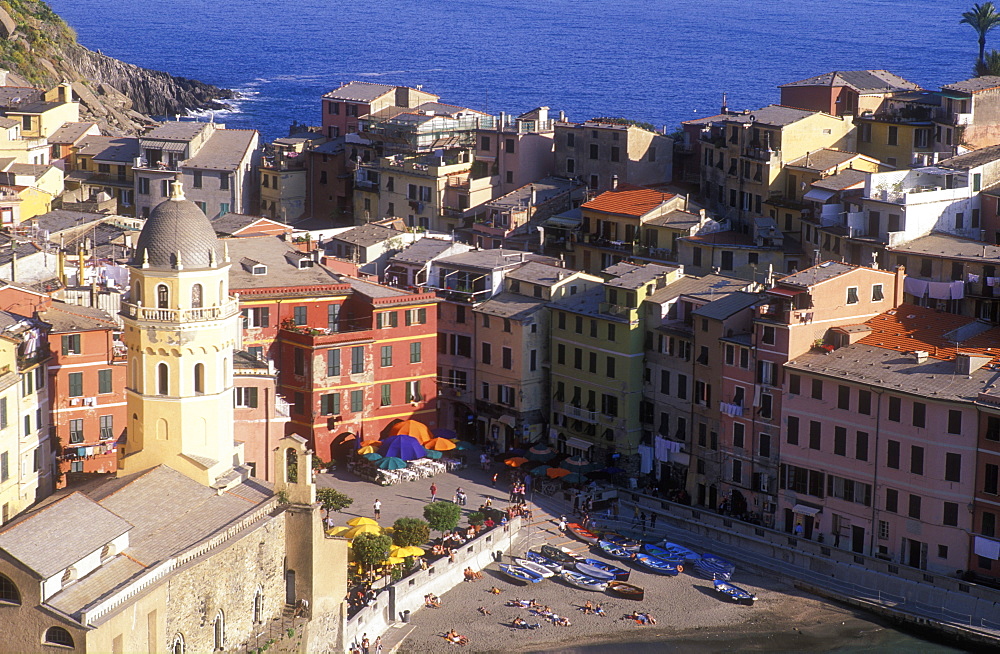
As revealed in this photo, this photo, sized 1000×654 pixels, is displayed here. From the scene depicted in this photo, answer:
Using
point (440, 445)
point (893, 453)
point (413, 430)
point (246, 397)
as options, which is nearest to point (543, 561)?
point (440, 445)

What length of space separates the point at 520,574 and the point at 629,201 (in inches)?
1318

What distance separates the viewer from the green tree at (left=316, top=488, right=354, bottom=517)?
246 ft

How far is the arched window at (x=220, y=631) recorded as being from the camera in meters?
56.7

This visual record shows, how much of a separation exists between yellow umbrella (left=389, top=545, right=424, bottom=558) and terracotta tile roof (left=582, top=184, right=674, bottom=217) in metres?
32.4

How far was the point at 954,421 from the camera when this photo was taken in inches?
2827

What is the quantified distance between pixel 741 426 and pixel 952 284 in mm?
12926

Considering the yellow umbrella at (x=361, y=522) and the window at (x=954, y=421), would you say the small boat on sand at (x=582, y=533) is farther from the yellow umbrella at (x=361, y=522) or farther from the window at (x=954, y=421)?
the window at (x=954, y=421)

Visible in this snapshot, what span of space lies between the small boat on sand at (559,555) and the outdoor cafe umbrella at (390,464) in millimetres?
9994

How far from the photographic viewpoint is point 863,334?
255ft

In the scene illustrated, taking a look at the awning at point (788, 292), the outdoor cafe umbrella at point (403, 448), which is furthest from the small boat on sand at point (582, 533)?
the awning at point (788, 292)

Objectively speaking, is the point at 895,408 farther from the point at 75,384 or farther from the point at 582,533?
the point at 75,384

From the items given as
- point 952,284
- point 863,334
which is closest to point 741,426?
point 863,334

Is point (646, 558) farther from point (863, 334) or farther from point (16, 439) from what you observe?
point (16, 439)

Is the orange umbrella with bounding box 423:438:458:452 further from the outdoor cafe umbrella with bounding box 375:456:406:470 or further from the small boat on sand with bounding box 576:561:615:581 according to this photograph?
the small boat on sand with bounding box 576:561:615:581
